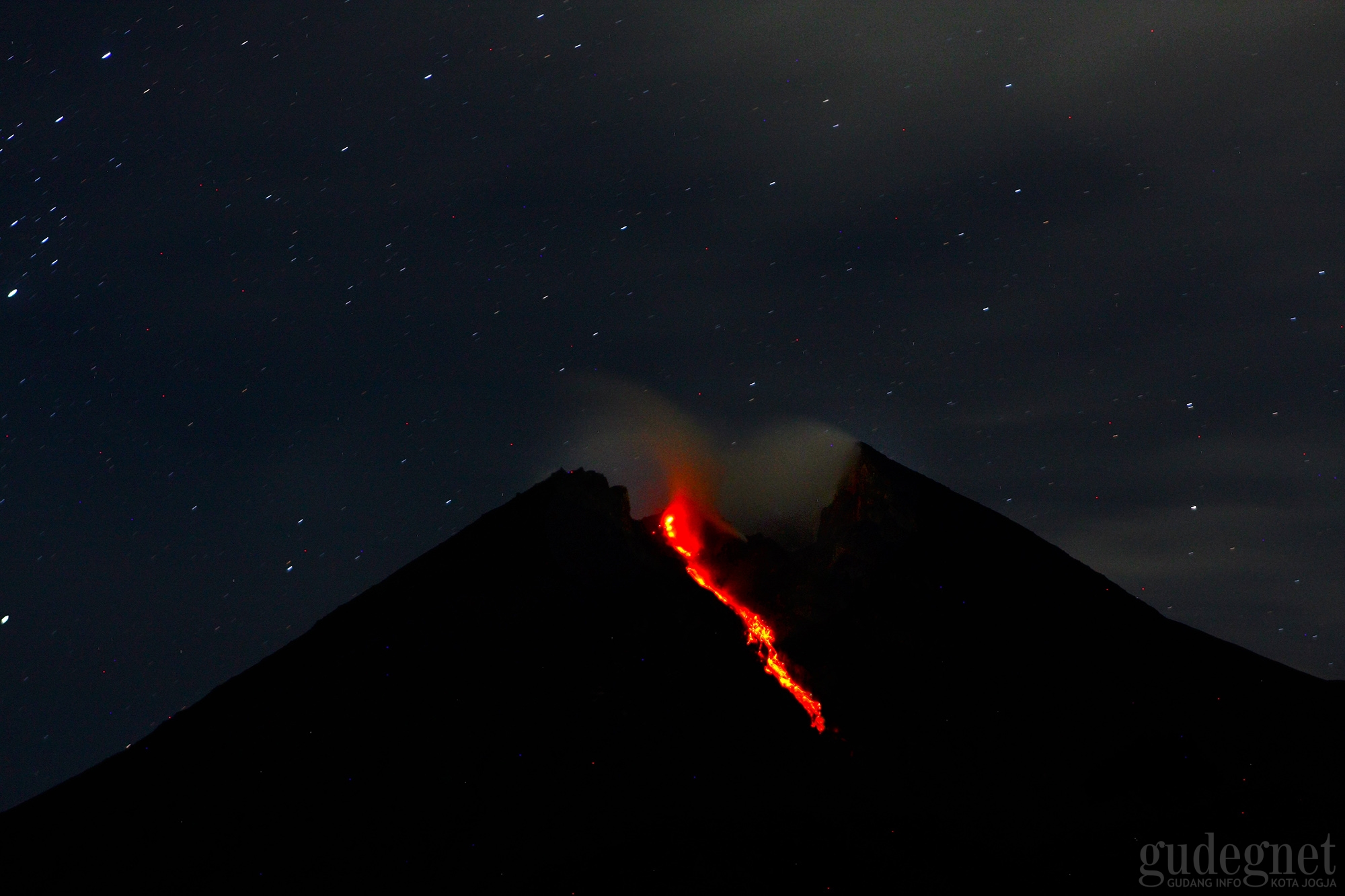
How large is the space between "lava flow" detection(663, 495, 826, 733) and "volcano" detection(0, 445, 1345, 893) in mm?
162

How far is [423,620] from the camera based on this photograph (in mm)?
37719

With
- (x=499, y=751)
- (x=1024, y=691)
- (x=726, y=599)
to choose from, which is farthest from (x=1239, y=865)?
(x=499, y=751)

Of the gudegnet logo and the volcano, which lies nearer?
the gudegnet logo

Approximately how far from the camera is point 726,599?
39094mm

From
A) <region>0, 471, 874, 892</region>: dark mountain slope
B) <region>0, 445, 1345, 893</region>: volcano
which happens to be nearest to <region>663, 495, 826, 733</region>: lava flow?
<region>0, 445, 1345, 893</region>: volcano

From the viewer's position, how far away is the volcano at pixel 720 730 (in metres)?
30.7

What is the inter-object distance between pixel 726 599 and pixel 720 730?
6.14 metres

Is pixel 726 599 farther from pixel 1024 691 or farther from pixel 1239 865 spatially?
pixel 1239 865

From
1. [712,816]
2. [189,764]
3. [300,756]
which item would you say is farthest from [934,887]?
[189,764]

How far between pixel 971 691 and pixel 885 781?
4775mm

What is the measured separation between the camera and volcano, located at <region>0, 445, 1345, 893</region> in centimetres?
3069

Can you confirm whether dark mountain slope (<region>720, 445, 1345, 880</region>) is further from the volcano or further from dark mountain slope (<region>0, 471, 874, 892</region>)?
dark mountain slope (<region>0, 471, 874, 892</region>)

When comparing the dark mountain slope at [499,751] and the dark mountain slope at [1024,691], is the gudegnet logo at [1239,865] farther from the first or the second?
the dark mountain slope at [499,751]

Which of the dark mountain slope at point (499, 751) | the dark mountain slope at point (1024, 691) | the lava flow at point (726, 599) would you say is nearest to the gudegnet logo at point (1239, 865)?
the dark mountain slope at point (1024, 691)
